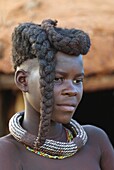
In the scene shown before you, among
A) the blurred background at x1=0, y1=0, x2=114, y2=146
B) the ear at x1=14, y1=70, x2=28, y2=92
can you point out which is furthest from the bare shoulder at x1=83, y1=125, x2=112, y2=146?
the blurred background at x1=0, y1=0, x2=114, y2=146

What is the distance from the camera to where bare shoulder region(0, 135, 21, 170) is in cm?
199

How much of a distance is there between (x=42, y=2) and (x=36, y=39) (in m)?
3.44

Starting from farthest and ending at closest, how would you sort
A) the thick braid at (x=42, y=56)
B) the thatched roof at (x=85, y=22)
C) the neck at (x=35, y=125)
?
the thatched roof at (x=85, y=22), the neck at (x=35, y=125), the thick braid at (x=42, y=56)

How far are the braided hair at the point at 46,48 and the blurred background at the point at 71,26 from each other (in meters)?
2.51

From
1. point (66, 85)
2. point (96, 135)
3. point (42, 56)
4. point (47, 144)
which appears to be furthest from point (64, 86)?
point (96, 135)

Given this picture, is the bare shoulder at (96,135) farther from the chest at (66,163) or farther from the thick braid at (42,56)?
the thick braid at (42,56)

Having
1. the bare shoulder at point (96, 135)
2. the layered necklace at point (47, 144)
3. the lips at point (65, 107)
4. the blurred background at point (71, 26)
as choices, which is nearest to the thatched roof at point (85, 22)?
the blurred background at point (71, 26)

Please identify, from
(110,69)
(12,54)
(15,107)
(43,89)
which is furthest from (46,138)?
(15,107)

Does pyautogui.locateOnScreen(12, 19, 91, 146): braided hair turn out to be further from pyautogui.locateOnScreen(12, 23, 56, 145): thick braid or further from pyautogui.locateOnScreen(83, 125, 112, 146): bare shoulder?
pyautogui.locateOnScreen(83, 125, 112, 146): bare shoulder

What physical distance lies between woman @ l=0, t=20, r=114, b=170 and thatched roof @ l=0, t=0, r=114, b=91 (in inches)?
97.8

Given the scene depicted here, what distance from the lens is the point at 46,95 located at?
1979 mm

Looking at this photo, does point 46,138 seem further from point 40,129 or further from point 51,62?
point 51,62

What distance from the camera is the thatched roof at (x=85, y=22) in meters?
4.77

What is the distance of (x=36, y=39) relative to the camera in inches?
78.6
